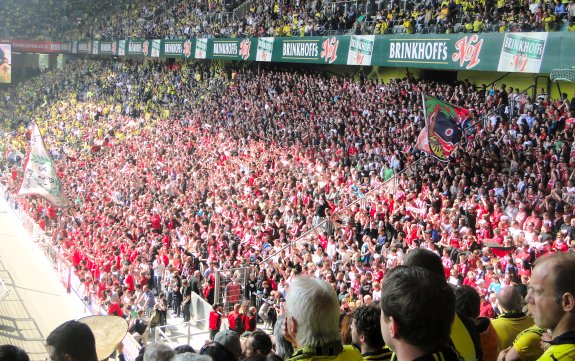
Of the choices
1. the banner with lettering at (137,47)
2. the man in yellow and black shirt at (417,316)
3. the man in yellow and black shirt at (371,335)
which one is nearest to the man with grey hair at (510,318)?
the man in yellow and black shirt at (371,335)

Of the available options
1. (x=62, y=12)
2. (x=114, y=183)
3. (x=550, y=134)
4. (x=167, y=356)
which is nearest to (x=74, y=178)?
(x=114, y=183)

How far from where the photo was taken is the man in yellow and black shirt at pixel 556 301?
270 cm

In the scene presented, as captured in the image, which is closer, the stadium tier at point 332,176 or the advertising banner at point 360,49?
the stadium tier at point 332,176

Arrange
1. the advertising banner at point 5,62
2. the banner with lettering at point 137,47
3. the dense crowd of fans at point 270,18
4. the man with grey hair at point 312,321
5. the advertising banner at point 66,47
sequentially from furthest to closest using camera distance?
1. the advertising banner at point 66,47
2. the advertising banner at point 5,62
3. the banner with lettering at point 137,47
4. the dense crowd of fans at point 270,18
5. the man with grey hair at point 312,321

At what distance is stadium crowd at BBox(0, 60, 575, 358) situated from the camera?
11.6 metres

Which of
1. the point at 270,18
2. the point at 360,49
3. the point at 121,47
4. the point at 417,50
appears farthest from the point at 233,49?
the point at 121,47

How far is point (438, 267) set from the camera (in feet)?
12.1

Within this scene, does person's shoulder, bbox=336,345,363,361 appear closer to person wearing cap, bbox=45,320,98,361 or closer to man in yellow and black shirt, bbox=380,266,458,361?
man in yellow and black shirt, bbox=380,266,458,361

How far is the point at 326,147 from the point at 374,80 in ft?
18.4

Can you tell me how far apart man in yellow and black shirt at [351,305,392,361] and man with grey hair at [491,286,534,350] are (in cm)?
141

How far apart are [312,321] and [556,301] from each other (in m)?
1.01

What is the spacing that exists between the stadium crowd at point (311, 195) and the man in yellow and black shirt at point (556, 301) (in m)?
3.18

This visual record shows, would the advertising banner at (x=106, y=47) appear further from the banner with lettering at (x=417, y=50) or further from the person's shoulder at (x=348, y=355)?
the person's shoulder at (x=348, y=355)

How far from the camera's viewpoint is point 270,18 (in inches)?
1102
